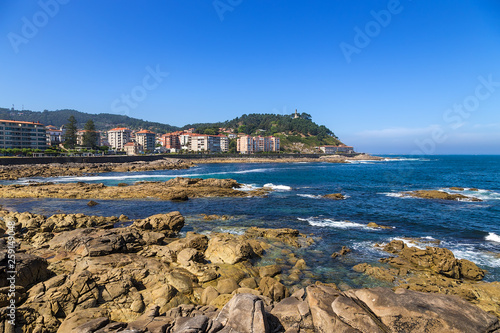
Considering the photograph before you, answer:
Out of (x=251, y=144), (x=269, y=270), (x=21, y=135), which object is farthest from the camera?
(x=251, y=144)

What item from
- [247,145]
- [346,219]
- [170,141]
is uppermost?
[170,141]

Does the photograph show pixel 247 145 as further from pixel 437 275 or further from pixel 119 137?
pixel 437 275

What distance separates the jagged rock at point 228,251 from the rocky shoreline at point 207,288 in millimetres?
61

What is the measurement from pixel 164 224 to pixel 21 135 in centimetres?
12264

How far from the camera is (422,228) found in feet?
70.8

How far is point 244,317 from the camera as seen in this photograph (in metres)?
6.94

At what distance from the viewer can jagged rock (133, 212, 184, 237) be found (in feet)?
62.5

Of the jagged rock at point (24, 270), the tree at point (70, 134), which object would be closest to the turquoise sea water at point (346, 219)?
the jagged rock at point (24, 270)

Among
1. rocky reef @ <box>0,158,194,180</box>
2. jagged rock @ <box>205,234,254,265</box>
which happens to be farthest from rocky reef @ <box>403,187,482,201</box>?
rocky reef @ <box>0,158,194,180</box>

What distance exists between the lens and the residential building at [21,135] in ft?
328

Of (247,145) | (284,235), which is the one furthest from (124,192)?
(247,145)

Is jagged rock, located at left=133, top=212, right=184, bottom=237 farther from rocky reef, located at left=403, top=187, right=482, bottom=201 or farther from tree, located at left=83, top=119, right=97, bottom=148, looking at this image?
tree, located at left=83, top=119, right=97, bottom=148

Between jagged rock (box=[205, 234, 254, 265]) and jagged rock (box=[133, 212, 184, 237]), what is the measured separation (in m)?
4.96

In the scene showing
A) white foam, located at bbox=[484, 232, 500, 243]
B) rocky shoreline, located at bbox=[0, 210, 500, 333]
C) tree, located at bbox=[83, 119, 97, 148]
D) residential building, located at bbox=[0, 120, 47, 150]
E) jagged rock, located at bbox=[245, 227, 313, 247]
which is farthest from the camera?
tree, located at bbox=[83, 119, 97, 148]
